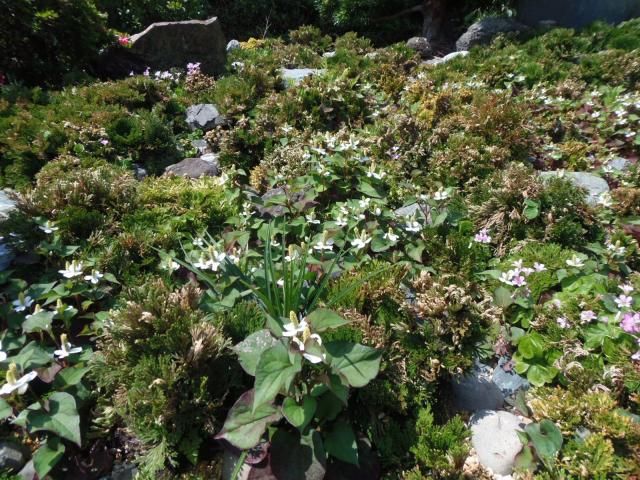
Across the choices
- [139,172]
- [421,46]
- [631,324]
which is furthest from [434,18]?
[631,324]

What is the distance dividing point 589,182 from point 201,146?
4.16 meters

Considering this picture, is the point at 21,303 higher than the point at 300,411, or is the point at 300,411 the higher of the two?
the point at 21,303

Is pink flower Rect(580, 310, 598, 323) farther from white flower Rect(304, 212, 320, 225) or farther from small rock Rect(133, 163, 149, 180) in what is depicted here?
small rock Rect(133, 163, 149, 180)

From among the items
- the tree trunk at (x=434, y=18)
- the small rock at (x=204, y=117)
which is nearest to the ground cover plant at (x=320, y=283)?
the small rock at (x=204, y=117)

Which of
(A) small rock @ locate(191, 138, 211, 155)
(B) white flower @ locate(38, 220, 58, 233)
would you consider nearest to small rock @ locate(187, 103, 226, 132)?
(A) small rock @ locate(191, 138, 211, 155)

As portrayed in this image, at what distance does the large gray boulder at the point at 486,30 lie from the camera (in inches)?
342

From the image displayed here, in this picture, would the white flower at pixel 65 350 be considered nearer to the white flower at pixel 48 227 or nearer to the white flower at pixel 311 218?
the white flower at pixel 48 227

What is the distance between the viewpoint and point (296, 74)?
273 inches

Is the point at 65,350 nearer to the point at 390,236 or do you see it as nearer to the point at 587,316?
the point at 390,236

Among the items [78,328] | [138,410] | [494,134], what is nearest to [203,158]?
[78,328]

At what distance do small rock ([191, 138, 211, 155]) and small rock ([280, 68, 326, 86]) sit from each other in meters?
1.70

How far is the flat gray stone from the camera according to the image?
150 inches

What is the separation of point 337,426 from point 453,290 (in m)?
1.12

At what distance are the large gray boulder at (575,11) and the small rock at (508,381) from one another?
9036 millimetres
